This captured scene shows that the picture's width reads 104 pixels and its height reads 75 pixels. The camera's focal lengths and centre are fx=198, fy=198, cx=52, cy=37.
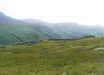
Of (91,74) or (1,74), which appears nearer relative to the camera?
(91,74)

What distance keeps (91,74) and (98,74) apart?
129cm

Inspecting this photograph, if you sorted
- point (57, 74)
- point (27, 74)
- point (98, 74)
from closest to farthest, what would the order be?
point (98, 74)
point (57, 74)
point (27, 74)

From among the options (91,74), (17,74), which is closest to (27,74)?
(17,74)

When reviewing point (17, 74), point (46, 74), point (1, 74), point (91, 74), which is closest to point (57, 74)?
point (46, 74)

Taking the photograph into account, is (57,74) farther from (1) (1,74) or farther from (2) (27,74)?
(1) (1,74)

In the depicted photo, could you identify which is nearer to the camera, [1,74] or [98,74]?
[98,74]

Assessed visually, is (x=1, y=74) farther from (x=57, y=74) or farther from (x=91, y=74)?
(x=91, y=74)

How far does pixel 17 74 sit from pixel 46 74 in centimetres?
704

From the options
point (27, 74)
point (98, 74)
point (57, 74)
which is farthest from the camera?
point (27, 74)

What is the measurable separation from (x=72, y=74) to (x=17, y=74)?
494 inches

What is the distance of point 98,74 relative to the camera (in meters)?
34.5

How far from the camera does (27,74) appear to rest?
135 ft

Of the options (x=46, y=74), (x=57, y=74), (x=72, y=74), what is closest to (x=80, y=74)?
(x=72, y=74)

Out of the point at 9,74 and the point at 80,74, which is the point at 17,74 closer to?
the point at 9,74
